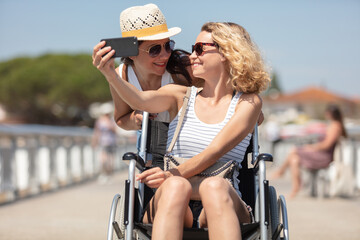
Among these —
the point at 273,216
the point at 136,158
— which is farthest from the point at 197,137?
the point at 273,216

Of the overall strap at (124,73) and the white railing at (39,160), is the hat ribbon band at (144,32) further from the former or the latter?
the white railing at (39,160)

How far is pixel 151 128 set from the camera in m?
4.36

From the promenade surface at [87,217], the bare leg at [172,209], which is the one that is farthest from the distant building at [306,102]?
the bare leg at [172,209]

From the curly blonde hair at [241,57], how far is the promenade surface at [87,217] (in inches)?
128

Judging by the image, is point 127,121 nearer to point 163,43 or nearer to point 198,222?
point 163,43

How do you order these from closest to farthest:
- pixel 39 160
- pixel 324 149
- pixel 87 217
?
pixel 87 217 → pixel 324 149 → pixel 39 160

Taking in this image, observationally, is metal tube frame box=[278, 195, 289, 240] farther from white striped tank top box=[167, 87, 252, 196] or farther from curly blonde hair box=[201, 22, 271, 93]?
curly blonde hair box=[201, 22, 271, 93]

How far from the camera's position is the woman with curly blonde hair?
11.2 feet

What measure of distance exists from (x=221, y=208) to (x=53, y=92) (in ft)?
279

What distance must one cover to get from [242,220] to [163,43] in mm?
1343

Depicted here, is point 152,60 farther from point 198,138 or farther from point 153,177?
point 153,177

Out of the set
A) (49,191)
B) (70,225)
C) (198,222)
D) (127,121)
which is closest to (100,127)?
(49,191)

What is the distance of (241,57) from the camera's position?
3.72 metres

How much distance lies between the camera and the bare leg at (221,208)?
3.22 metres
